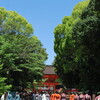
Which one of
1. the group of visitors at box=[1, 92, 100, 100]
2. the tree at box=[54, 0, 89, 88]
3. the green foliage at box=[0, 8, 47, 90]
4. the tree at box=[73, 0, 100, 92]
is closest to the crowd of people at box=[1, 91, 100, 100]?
the group of visitors at box=[1, 92, 100, 100]

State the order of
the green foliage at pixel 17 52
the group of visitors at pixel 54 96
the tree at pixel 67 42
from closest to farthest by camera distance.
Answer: the group of visitors at pixel 54 96
the green foliage at pixel 17 52
the tree at pixel 67 42

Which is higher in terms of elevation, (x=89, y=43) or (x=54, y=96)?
(x=89, y=43)

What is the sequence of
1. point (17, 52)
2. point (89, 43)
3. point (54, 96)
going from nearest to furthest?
1. point (54, 96)
2. point (89, 43)
3. point (17, 52)

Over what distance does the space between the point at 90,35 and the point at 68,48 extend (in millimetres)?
8737

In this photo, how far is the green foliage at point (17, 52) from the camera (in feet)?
89.1

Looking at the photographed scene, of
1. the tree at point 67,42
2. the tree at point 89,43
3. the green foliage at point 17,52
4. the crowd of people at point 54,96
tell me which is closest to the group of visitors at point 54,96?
the crowd of people at point 54,96

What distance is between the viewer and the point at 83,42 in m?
26.6

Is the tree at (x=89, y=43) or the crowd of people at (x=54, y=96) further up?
the tree at (x=89, y=43)

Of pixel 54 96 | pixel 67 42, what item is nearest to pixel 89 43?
pixel 67 42

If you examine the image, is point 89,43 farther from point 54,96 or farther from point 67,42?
point 54,96

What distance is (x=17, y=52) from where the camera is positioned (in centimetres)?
3012

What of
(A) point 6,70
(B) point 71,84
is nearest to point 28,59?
(A) point 6,70

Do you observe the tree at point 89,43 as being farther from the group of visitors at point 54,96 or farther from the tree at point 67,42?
the group of visitors at point 54,96

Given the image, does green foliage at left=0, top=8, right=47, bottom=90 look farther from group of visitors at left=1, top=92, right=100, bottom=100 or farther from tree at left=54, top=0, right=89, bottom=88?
tree at left=54, top=0, right=89, bottom=88
